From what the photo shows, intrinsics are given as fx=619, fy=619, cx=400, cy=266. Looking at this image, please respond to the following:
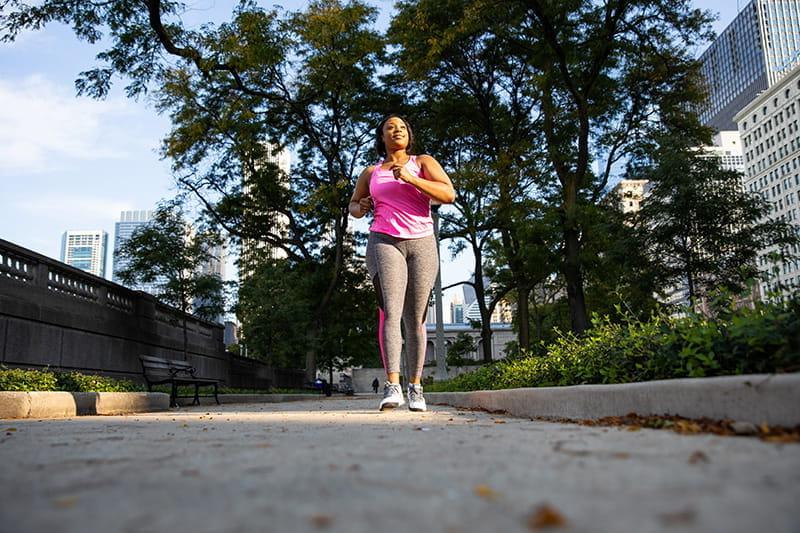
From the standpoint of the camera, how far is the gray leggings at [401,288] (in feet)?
19.6

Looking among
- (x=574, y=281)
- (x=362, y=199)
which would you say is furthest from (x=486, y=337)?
(x=362, y=199)

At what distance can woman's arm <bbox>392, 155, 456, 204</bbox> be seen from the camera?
5.71 metres

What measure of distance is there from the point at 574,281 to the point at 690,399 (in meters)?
12.2

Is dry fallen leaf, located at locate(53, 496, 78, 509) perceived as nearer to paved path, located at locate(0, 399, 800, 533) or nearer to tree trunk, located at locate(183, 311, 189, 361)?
paved path, located at locate(0, 399, 800, 533)

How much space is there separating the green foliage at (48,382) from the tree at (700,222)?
1777cm

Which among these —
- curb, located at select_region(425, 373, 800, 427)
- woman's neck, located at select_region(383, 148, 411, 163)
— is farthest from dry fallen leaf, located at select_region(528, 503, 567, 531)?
woman's neck, located at select_region(383, 148, 411, 163)

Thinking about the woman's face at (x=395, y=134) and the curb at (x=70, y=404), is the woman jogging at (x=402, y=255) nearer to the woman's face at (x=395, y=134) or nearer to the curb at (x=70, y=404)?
the woman's face at (x=395, y=134)

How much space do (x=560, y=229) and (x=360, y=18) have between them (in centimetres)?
1262

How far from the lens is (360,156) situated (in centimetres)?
2830

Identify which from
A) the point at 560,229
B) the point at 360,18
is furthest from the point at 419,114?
the point at 560,229

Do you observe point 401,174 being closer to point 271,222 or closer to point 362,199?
point 362,199

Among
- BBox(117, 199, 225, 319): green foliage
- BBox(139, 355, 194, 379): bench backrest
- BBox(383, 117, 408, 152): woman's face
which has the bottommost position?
BBox(139, 355, 194, 379): bench backrest

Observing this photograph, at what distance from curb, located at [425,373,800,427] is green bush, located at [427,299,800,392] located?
19cm

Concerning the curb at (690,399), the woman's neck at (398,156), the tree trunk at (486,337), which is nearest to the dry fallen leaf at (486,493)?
the curb at (690,399)
